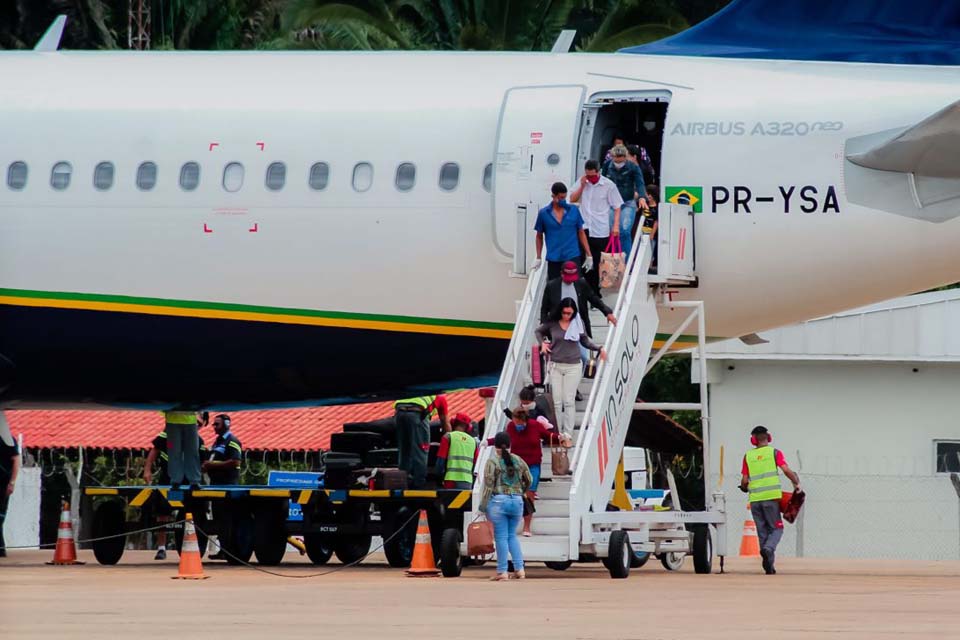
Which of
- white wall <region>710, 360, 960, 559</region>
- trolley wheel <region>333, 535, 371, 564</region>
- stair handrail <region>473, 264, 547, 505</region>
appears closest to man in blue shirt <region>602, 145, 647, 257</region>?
stair handrail <region>473, 264, 547, 505</region>

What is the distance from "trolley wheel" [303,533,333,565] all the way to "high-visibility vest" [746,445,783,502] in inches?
199

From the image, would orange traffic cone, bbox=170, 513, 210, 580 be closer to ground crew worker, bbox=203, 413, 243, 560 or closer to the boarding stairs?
the boarding stairs

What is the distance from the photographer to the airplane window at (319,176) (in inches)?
832

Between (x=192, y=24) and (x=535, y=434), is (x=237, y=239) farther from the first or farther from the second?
(x=192, y=24)

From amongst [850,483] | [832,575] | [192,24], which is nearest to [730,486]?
[850,483]

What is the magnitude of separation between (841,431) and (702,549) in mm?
13912

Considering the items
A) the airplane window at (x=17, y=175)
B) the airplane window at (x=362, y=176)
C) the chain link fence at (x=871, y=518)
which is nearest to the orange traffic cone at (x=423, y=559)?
the airplane window at (x=362, y=176)

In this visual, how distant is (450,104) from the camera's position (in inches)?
832

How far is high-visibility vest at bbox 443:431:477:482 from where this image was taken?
2259 centimetres

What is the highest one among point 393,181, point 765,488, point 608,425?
point 393,181

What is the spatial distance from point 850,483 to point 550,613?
18.5 m

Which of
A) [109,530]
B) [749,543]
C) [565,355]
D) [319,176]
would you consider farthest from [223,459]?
[749,543]

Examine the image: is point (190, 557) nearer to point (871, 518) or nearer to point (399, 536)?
point (399, 536)

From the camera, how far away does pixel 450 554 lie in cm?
1853
